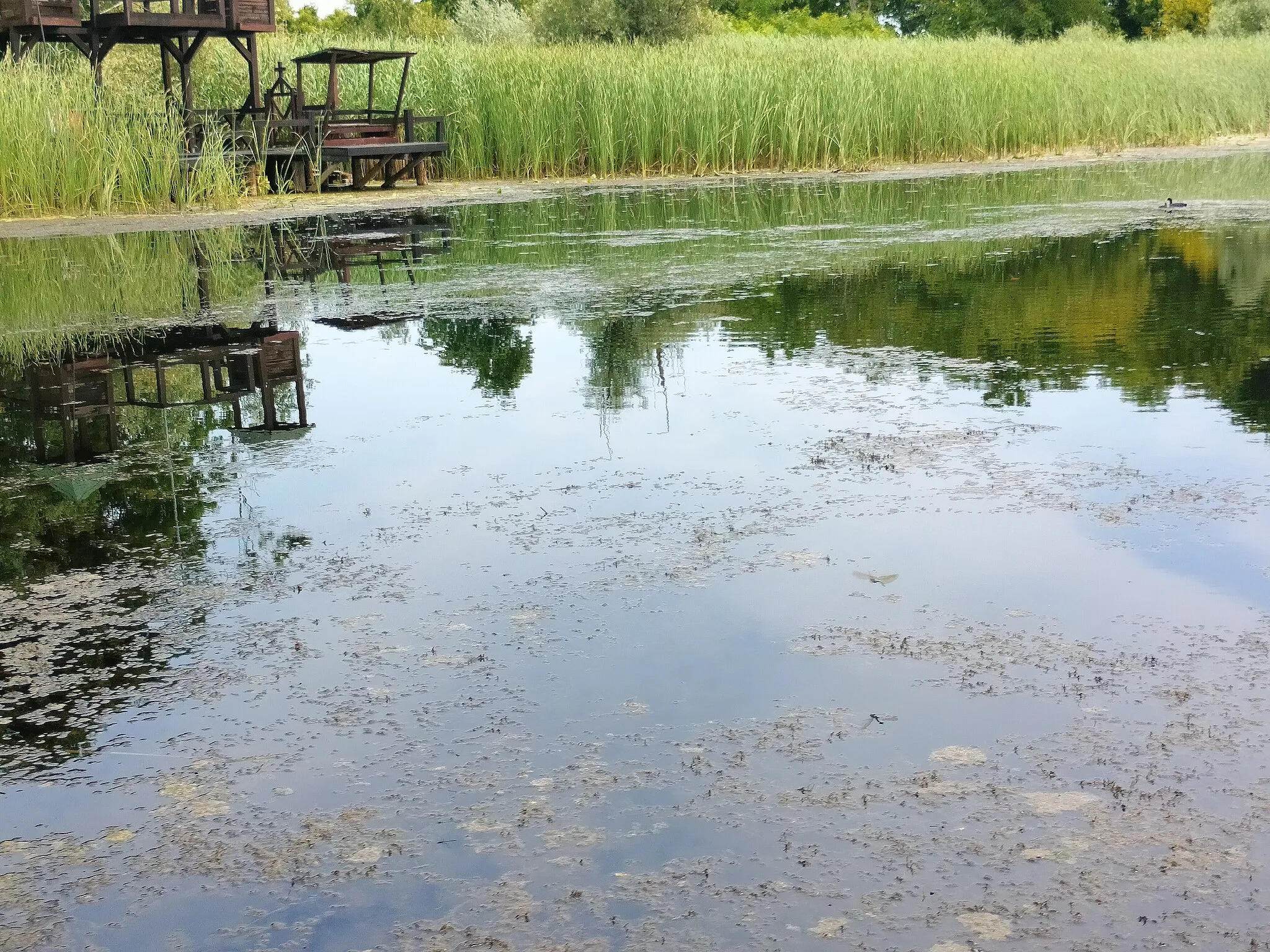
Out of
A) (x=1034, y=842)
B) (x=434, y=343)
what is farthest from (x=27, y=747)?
(x=434, y=343)

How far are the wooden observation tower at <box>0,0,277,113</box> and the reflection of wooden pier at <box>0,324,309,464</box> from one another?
469 inches

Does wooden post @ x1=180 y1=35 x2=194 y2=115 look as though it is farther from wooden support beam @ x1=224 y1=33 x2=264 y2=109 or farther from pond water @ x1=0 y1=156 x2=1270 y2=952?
pond water @ x1=0 y1=156 x2=1270 y2=952

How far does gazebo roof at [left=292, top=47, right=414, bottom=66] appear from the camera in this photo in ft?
63.5

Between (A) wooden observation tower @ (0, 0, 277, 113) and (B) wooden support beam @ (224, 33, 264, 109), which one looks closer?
(A) wooden observation tower @ (0, 0, 277, 113)

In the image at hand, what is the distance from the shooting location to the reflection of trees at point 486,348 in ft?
23.6

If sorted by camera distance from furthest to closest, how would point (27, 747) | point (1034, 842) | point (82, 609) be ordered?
point (82, 609)
point (27, 747)
point (1034, 842)

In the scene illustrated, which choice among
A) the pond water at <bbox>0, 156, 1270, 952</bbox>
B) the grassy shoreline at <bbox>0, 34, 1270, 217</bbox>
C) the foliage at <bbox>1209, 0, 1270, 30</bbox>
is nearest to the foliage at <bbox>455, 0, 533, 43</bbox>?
the grassy shoreline at <bbox>0, 34, 1270, 217</bbox>

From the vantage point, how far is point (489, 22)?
41.2 m

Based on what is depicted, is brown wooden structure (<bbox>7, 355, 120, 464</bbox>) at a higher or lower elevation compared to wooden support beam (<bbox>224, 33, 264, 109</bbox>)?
lower

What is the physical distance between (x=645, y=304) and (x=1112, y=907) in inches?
276

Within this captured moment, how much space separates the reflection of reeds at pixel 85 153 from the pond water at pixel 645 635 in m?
7.72

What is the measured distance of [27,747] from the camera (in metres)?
3.21

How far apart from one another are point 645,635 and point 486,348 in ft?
15.2

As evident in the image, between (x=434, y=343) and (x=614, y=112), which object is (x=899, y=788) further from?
(x=614, y=112)
